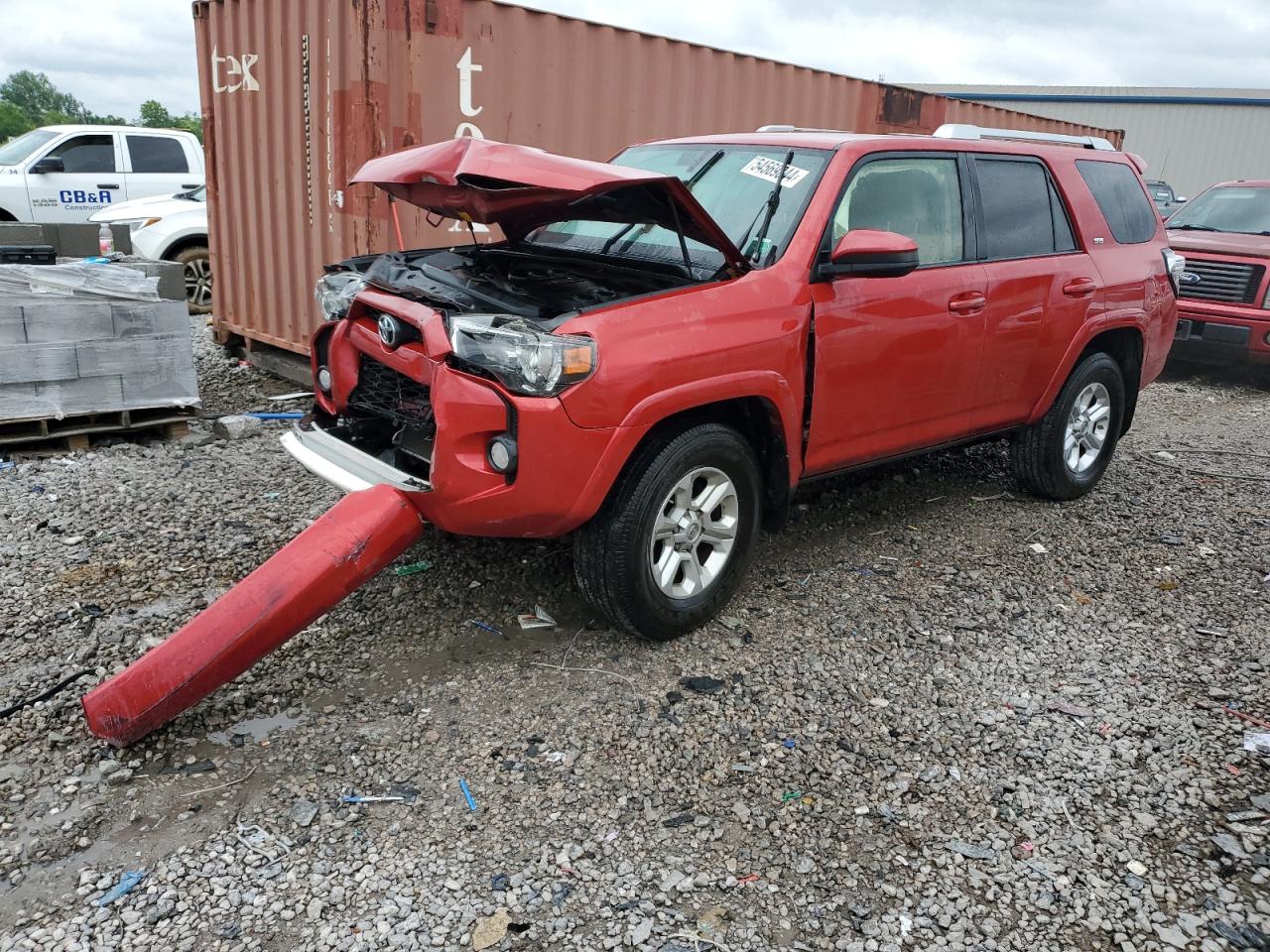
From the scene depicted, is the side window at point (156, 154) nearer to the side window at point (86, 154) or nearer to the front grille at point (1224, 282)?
the side window at point (86, 154)

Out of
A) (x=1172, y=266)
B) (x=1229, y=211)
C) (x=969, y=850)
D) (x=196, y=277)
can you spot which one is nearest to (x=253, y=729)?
(x=969, y=850)

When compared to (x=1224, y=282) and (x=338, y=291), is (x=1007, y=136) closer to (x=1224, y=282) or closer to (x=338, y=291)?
(x=338, y=291)

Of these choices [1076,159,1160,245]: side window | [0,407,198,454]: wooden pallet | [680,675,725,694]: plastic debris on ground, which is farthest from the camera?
[0,407,198,454]: wooden pallet

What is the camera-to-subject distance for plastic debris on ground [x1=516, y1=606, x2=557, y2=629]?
3.84 m

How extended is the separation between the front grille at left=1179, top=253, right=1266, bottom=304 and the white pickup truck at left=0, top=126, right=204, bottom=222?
11.5 m

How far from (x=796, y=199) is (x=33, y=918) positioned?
11.1 ft

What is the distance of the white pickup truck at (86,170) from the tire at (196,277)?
2633 mm

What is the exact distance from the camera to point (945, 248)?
4320 mm

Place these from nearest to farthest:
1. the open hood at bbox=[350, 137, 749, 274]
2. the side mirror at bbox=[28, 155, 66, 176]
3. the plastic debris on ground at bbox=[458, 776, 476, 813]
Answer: the plastic debris on ground at bbox=[458, 776, 476, 813] → the open hood at bbox=[350, 137, 749, 274] → the side mirror at bbox=[28, 155, 66, 176]

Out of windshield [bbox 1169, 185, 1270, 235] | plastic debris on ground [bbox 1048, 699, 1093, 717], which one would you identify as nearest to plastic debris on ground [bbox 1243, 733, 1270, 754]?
plastic debris on ground [bbox 1048, 699, 1093, 717]

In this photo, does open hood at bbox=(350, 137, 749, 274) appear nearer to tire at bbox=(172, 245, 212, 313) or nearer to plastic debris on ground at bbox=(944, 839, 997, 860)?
plastic debris on ground at bbox=(944, 839, 997, 860)

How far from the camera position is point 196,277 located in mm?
10102

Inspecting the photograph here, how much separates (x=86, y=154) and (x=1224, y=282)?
13.1m

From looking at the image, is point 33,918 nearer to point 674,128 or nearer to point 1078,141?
point 1078,141
